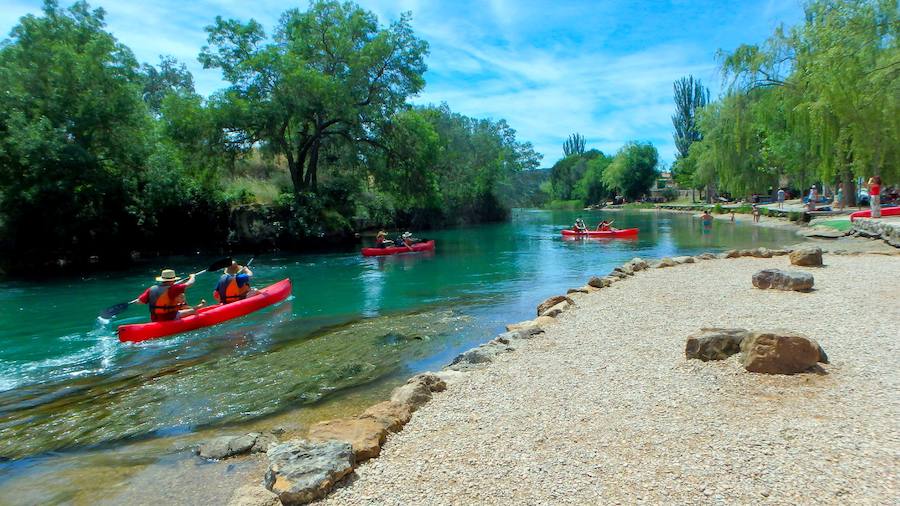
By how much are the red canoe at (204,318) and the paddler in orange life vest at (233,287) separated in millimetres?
309

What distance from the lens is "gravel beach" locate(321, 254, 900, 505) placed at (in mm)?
3348

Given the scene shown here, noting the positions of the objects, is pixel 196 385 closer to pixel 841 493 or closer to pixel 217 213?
pixel 841 493

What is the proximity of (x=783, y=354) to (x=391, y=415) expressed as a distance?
11.9ft

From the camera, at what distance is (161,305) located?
415 inches

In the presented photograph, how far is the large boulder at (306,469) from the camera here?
142 inches

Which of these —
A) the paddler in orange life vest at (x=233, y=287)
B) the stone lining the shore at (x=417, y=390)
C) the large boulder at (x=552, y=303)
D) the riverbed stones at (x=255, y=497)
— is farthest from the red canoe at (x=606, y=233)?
the riverbed stones at (x=255, y=497)

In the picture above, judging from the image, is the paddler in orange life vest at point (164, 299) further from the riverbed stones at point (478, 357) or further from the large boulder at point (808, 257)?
the large boulder at point (808, 257)

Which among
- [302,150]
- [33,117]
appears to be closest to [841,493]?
[33,117]

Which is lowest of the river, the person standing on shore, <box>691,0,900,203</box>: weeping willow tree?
the river

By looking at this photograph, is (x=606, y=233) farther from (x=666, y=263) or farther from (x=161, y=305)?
(x=161, y=305)

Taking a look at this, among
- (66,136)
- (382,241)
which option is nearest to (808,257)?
(382,241)

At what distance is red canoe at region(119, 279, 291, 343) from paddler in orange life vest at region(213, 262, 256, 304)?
0.31m

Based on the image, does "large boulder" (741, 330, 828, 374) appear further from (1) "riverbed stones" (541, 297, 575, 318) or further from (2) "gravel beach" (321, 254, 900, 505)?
(1) "riverbed stones" (541, 297, 575, 318)

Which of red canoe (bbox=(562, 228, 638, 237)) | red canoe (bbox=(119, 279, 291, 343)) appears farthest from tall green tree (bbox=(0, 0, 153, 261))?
red canoe (bbox=(562, 228, 638, 237))
